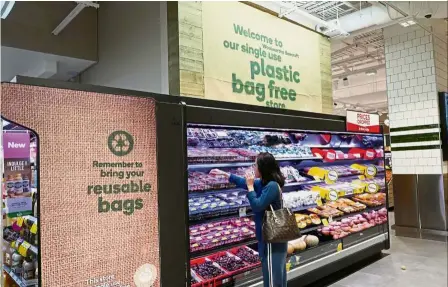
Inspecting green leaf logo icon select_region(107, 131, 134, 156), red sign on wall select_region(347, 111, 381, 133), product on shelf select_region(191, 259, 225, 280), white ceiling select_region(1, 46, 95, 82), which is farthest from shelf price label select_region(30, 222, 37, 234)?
white ceiling select_region(1, 46, 95, 82)

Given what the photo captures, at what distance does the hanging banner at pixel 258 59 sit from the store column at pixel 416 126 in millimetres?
2583

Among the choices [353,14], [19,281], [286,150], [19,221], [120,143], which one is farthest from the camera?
[353,14]

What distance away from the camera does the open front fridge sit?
3250 millimetres

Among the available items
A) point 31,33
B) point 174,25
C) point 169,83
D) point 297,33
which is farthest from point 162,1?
point 31,33

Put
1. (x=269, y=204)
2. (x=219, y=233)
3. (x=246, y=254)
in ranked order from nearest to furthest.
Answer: (x=269, y=204) < (x=219, y=233) < (x=246, y=254)

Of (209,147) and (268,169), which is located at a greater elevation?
(209,147)

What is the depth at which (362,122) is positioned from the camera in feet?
17.1

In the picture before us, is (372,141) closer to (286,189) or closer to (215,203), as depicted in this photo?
(286,189)

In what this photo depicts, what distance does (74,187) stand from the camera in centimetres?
226

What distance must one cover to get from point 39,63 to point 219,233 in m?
5.32

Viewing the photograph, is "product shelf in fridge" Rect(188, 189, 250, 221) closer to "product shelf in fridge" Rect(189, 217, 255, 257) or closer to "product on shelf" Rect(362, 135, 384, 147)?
"product shelf in fridge" Rect(189, 217, 255, 257)

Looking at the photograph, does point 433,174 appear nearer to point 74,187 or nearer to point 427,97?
point 427,97

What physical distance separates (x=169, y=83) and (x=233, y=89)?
2.88 feet

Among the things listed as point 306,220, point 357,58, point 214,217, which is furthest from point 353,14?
point 357,58
